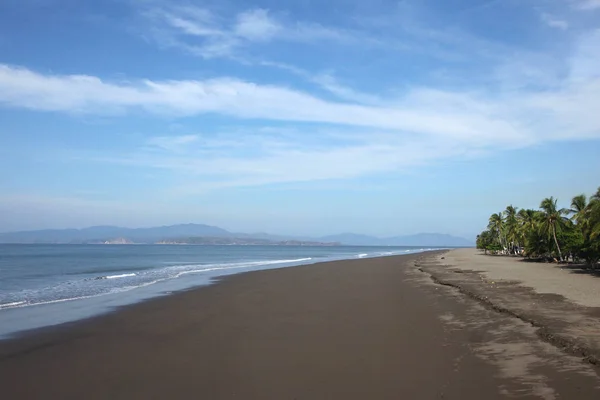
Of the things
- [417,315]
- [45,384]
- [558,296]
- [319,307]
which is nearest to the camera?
[45,384]

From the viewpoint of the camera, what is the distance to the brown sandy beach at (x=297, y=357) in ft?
26.9

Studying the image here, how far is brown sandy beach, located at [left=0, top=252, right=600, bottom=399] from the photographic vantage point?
8.20 meters

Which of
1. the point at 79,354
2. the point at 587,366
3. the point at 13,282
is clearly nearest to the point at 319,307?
the point at 79,354

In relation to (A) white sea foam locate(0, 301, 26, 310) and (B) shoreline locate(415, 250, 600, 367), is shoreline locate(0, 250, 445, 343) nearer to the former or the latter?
(A) white sea foam locate(0, 301, 26, 310)

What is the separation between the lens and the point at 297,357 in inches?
416

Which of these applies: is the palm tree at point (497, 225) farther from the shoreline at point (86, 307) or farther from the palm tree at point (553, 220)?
the shoreline at point (86, 307)

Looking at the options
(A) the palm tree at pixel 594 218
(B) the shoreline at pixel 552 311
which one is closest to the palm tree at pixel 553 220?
(A) the palm tree at pixel 594 218

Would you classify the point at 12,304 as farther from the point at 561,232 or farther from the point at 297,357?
the point at 561,232

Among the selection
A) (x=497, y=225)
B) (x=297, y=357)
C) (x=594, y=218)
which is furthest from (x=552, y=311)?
(x=497, y=225)

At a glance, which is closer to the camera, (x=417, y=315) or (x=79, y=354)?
(x=79, y=354)

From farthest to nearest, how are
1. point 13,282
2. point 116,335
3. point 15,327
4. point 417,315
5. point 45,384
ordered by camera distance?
1. point 13,282
2. point 417,315
3. point 15,327
4. point 116,335
5. point 45,384

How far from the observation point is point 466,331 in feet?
42.8

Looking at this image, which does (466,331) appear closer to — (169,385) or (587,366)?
(587,366)

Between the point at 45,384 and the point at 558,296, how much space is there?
20.2m
